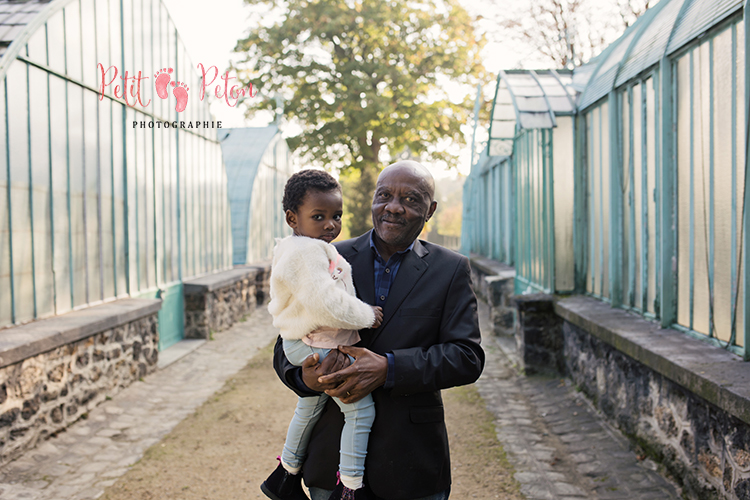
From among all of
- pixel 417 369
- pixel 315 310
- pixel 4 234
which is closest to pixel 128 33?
pixel 4 234

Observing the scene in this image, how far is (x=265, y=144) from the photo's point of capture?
17359 mm

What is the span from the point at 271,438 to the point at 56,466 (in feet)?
5.76

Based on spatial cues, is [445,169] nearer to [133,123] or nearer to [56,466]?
[133,123]

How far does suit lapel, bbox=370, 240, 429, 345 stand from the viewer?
2.32 meters

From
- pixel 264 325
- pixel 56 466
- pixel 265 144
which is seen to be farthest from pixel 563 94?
pixel 265 144

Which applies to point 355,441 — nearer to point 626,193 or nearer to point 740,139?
point 740,139

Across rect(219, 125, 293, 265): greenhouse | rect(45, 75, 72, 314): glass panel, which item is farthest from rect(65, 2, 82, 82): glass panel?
rect(219, 125, 293, 265): greenhouse

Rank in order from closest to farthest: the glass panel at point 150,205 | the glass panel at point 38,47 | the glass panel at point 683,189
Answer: the glass panel at point 683,189, the glass panel at point 38,47, the glass panel at point 150,205

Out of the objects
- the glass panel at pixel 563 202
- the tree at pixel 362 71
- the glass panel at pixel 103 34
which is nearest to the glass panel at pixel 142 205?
the glass panel at pixel 103 34

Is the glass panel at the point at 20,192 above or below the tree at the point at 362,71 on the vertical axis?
below

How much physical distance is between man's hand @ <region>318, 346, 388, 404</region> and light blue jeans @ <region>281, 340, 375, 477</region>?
0.39 feet

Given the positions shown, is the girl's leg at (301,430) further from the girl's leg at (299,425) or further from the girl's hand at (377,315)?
the girl's hand at (377,315)

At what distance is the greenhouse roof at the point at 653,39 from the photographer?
4.44 m

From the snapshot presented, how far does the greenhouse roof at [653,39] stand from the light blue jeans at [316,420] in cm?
354
